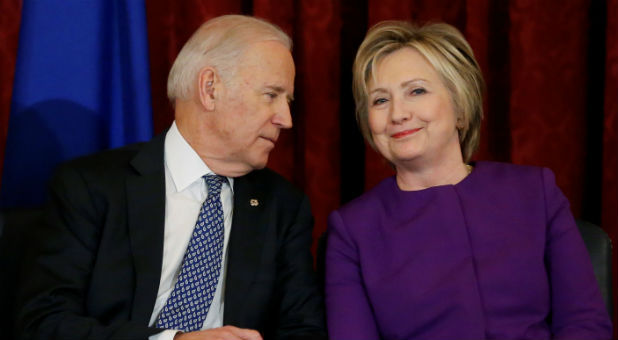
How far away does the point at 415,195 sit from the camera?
1.93 m

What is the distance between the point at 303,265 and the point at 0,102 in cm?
116

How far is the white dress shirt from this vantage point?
1.86 m

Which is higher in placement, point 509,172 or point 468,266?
point 509,172

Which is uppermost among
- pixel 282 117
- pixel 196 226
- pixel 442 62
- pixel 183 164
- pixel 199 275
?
pixel 442 62

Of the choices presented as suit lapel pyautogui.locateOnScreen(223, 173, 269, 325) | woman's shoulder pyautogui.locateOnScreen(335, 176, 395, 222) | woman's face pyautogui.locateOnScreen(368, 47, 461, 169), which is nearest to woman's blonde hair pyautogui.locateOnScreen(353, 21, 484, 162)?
woman's face pyautogui.locateOnScreen(368, 47, 461, 169)

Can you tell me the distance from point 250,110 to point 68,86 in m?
0.68

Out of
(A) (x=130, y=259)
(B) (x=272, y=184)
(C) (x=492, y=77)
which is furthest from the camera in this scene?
(C) (x=492, y=77)

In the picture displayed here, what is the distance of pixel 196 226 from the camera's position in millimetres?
1858

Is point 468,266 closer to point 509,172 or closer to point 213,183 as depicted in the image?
point 509,172

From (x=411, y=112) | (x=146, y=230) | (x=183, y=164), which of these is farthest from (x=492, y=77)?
(x=146, y=230)

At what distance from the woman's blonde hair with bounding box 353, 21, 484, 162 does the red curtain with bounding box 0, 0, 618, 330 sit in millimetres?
482

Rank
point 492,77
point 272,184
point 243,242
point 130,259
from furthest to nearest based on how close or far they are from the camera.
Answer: point 492,77 → point 272,184 → point 243,242 → point 130,259

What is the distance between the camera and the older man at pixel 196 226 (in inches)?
68.5

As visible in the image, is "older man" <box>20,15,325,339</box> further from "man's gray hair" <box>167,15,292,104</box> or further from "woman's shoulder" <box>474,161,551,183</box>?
"woman's shoulder" <box>474,161,551,183</box>
